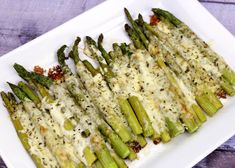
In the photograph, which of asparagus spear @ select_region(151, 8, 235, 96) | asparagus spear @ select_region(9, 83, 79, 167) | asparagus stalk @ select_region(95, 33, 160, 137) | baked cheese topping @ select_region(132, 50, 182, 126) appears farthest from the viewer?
asparagus spear @ select_region(151, 8, 235, 96)

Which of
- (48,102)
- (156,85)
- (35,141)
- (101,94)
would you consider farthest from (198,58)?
(35,141)

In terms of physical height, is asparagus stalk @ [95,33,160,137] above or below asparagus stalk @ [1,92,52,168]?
below

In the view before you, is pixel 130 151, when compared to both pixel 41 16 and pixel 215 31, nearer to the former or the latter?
pixel 215 31

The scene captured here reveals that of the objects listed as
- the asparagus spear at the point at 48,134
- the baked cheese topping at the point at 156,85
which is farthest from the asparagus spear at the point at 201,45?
the asparagus spear at the point at 48,134

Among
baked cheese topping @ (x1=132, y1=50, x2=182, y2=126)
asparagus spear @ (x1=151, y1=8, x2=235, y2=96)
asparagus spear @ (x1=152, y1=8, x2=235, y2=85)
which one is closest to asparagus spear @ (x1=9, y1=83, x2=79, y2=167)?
baked cheese topping @ (x1=132, y1=50, x2=182, y2=126)

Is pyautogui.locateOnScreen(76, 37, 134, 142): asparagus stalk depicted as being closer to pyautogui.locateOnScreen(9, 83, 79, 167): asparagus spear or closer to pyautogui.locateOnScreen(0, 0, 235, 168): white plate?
pyautogui.locateOnScreen(0, 0, 235, 168): white plate

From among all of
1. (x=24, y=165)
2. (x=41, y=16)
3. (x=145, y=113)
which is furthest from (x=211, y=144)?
(x=41, y=16)
